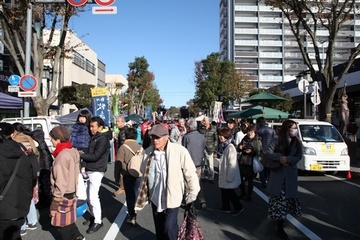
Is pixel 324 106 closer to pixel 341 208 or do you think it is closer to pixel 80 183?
pixel 341 208

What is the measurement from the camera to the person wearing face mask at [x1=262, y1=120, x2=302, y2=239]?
5.36 metres

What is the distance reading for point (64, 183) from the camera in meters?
4.52

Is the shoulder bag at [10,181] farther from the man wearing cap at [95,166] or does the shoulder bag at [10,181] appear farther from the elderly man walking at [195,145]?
the elderly man walking at [195,145]

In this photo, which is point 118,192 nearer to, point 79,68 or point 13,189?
point 13,189

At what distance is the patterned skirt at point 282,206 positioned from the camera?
211 inches

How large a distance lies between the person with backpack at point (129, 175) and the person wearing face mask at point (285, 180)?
7.54 feet

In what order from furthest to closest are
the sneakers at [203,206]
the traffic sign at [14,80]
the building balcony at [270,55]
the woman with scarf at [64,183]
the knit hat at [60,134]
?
1. the building balcony at [270,55]
2. the traffic sign at [14,80]
3. the sneakers at [203,206]
4. the knit hat at [60,134]
5. the woman with scarf at [64,183]

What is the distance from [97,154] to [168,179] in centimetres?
207

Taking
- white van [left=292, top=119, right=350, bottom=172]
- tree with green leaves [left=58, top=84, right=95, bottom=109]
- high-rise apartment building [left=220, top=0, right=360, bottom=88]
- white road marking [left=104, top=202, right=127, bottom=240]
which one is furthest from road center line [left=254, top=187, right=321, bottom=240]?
high-rise apartment building [left=220, top=0, right=360, bottom=88]

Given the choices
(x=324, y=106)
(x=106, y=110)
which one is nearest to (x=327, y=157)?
(x=324, y=106)

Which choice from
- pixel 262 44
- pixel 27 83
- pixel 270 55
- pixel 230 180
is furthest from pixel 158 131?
pixel 262 44

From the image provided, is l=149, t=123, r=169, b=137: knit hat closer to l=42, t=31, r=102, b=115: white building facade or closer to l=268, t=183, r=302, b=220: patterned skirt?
l=268, t=183, r=302, b=220: patterned skirt

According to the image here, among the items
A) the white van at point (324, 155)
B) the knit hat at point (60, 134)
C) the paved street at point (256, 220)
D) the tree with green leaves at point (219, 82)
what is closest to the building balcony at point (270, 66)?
the tree with green leaves at point (219, 82)

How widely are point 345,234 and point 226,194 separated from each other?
7.15ft
